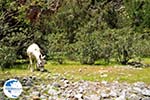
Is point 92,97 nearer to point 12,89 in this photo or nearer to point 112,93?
point 112,93

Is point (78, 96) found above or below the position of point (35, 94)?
below

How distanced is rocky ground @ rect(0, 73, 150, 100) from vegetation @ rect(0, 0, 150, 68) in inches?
94.3

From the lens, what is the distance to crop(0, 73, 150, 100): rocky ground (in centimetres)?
1341

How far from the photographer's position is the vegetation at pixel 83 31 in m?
22.0

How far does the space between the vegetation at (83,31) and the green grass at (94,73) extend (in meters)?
0.73

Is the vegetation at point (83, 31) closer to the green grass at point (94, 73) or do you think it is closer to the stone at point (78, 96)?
the green grass at point (94, 73)

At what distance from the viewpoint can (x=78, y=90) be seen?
1434cm

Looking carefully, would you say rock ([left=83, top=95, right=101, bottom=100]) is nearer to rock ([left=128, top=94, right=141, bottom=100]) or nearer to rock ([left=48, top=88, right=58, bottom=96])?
rock ([left=128, top=94, right=141, bottom=100])

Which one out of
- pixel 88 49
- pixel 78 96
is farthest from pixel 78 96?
pixel 88 49

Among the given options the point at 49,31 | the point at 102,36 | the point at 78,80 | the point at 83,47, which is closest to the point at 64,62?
the point at 83,47

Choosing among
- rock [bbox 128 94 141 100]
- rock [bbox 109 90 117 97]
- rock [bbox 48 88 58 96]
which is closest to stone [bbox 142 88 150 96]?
rock [bbox 128 94 141 100]

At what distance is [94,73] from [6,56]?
11.0 feet

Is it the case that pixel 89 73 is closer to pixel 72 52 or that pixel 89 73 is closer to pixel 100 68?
pixel 100 68

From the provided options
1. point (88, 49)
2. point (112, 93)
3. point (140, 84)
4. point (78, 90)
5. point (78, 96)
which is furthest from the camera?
point (88, 49)
